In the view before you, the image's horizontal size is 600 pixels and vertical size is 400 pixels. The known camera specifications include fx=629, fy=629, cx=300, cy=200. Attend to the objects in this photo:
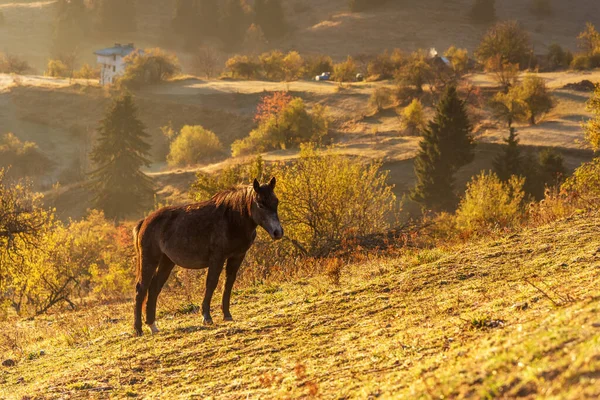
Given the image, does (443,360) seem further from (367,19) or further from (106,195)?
(367,19)

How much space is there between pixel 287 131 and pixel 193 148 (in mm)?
15788

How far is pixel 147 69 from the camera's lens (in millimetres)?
116125

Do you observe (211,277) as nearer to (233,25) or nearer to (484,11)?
(484,11)

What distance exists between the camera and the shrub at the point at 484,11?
175750mm

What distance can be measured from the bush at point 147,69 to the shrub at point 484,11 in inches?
3754

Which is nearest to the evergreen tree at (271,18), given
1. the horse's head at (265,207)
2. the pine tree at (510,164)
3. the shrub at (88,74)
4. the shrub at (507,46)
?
the shrub at (88,74)

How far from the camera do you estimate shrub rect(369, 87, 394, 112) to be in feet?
301

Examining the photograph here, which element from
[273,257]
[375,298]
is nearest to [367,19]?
[273,257]

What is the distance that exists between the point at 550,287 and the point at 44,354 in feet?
30.2

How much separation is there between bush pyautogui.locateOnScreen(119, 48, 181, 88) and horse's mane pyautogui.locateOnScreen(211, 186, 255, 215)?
108151mm

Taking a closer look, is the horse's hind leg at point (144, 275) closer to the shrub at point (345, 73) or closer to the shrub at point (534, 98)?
the shrub at point (534, 98)

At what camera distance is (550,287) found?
8.23m

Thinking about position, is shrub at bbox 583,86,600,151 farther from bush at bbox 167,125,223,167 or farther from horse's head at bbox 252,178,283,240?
bush at bbox 167,125,223,167

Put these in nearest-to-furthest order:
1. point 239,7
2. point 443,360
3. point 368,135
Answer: point 443,360 → point 368,135 → point 239,7
